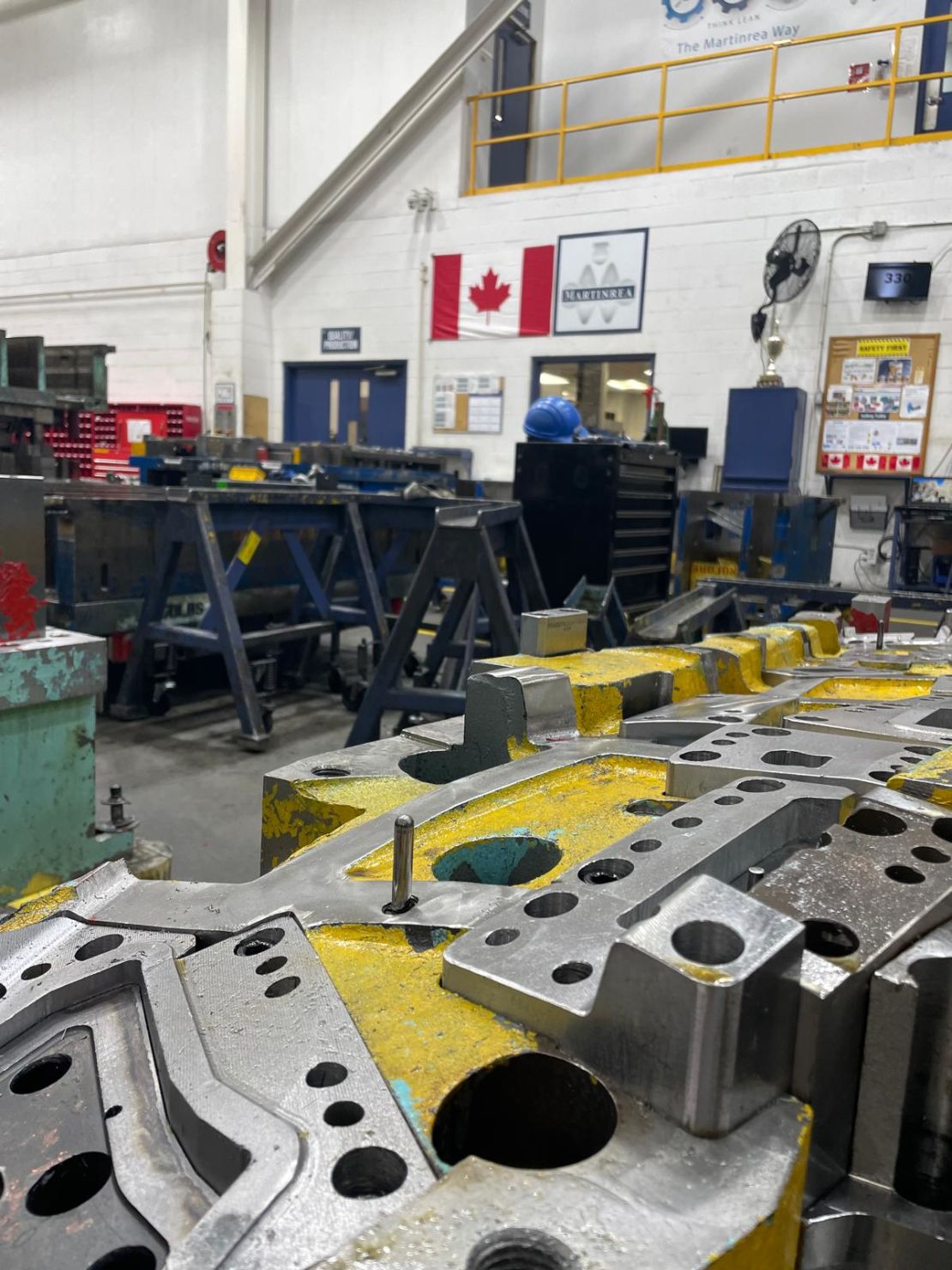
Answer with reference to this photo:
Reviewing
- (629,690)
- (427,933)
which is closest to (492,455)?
(629,690)

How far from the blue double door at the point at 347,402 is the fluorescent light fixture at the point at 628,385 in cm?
198

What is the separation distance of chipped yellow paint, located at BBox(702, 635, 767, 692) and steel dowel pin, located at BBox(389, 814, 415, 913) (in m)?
0.96

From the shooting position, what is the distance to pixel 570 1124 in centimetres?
51

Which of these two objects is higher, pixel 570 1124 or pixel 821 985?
pixel 821 985

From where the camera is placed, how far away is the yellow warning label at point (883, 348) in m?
6.24

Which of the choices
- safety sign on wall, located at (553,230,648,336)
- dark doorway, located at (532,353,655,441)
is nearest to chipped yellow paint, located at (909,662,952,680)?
dark doorway, located at (532,353,655,441)

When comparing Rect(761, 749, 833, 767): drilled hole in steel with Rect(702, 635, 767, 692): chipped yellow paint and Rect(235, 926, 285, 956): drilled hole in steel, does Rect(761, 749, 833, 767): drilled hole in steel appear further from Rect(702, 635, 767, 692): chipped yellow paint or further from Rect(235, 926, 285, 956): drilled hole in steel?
Rect(702, 635, 767, 692): chipped yellow paint

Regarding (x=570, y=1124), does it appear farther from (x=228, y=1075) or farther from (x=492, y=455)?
(x=492, y=455)

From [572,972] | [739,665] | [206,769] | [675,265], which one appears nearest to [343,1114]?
[572,972]

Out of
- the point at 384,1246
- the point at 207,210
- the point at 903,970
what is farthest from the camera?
the point at 207,210

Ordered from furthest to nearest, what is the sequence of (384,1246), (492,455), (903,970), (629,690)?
(492,455) < (629,690) < (903,970) < (384,1246)

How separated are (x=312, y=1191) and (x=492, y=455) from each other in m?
7.57

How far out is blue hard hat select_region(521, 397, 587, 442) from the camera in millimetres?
4016

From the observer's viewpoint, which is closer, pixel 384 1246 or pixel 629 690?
pixel 384 1246
